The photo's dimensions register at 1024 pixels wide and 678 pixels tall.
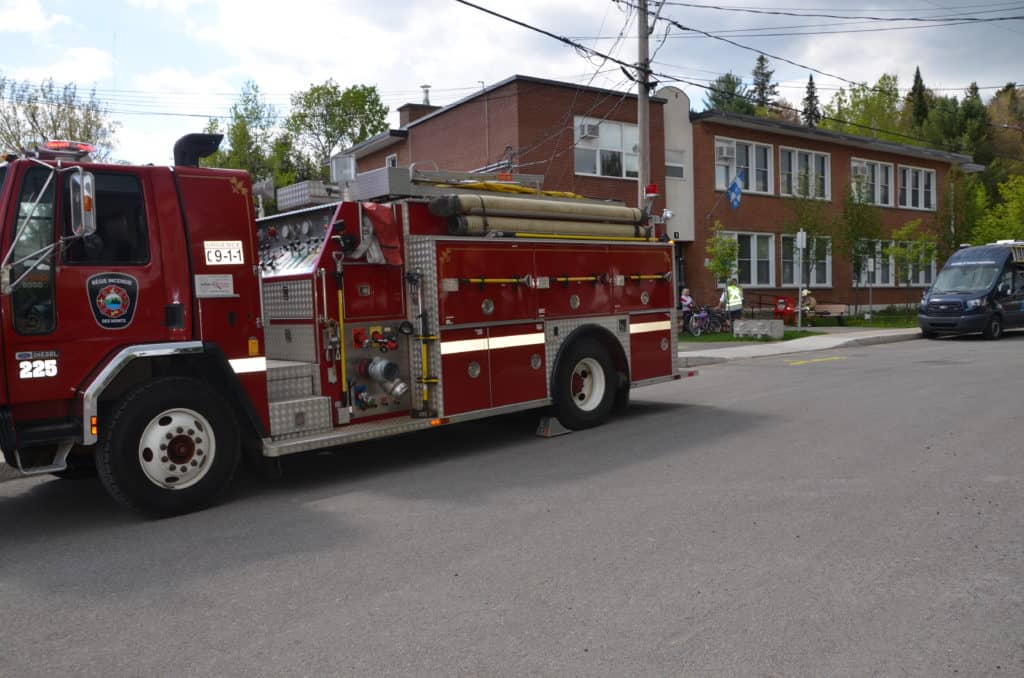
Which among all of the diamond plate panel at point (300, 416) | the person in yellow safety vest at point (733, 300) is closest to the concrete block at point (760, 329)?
the person in yellow safety vest at point (733, 300)

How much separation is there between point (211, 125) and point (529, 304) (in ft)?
146

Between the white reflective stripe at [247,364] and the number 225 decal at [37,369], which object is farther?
the white reflective stripe at [247,364]

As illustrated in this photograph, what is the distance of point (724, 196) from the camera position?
98.0 feet

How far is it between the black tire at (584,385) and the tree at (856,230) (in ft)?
76.9

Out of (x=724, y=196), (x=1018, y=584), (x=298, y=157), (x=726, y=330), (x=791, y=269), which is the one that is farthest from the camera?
(x=298, y=157)

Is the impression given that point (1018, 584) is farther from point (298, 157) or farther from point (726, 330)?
point (298, 157)

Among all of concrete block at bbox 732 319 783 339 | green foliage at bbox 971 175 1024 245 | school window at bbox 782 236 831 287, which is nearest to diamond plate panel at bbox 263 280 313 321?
concrete block at bbox 732 319 783 339

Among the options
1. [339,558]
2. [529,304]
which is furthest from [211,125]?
[339,558]

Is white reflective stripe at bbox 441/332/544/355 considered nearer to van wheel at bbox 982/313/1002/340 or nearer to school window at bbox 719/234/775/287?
van wheel at bbox 982/313/1002/340

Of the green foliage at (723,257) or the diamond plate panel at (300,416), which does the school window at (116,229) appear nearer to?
the diamond plate panel at (300,416)

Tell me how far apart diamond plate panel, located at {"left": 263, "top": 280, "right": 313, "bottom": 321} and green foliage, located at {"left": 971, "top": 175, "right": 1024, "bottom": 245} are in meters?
37.4

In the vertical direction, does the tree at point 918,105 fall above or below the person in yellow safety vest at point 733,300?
above

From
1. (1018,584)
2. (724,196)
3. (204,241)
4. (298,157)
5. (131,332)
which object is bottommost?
(1018,584)

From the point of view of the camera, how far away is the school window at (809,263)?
29.9 m
